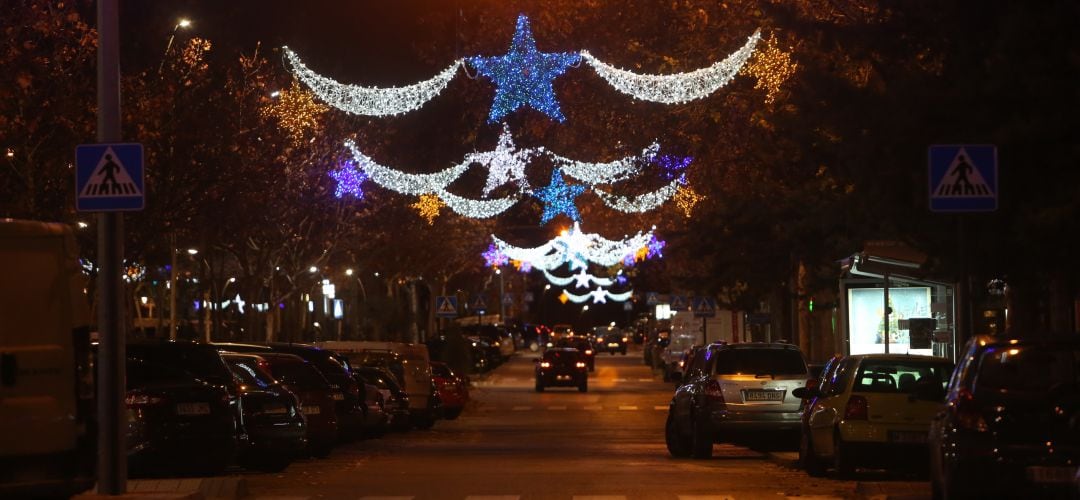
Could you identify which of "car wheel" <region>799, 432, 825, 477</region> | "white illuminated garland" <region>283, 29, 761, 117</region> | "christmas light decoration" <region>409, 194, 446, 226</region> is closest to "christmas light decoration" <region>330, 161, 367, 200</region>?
"christmas light decoration" <region>409, 194, 446, 226</region>

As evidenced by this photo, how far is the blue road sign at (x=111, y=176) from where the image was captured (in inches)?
575

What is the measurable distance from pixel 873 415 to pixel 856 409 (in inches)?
8.0

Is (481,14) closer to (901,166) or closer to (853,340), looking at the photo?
(853,340)

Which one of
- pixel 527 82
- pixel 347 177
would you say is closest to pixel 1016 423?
pixel 527 82

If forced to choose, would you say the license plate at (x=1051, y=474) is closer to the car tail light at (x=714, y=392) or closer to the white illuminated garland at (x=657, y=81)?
the car tail light at (x=714, y=392)

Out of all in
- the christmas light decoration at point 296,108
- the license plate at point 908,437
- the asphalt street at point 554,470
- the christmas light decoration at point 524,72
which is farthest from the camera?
the christmas light decoration at point 296,108

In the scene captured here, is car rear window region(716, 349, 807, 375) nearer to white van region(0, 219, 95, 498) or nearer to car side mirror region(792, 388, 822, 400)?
car side mirror region(792, 388, 822, 400)

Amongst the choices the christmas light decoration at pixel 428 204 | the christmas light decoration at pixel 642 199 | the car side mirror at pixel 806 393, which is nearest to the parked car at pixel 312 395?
the car side mirror at pixel 806 393

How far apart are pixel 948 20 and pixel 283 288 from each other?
150 feet

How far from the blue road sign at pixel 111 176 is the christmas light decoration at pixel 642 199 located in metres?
23.3

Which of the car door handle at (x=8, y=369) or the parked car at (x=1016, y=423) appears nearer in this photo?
the car door handle at (x=8, y=369)

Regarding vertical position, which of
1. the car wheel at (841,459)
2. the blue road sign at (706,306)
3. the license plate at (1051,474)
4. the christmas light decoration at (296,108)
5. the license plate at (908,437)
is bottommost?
the car wheel at (841,459)

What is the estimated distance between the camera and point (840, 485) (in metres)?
18.5

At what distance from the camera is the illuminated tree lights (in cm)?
2933
